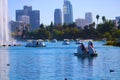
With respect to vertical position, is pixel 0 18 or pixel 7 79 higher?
pixel 0 18

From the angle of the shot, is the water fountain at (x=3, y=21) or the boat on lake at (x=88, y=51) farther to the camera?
the water fountain at (x=3, y=21)

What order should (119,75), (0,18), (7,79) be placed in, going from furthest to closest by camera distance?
(0,18), (119,75), (7,79)

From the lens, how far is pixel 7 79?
156ft

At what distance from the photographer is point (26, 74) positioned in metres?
52.5

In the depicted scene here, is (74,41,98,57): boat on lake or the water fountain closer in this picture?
(74,41,98,57): boat on lake

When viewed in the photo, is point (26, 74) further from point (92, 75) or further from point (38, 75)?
point (92, 75)

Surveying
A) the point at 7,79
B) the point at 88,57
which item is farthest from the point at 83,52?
the point at 7,79

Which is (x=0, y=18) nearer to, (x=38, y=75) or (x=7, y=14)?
(x=7, y=14)

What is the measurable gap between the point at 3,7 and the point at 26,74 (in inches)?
4478

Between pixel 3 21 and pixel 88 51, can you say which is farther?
pixel 3 21

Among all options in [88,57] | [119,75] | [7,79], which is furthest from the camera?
[88,57]

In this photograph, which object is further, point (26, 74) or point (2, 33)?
point (2, 33)

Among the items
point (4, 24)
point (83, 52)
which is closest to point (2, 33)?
point (4, 24)

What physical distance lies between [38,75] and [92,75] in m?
6.22
